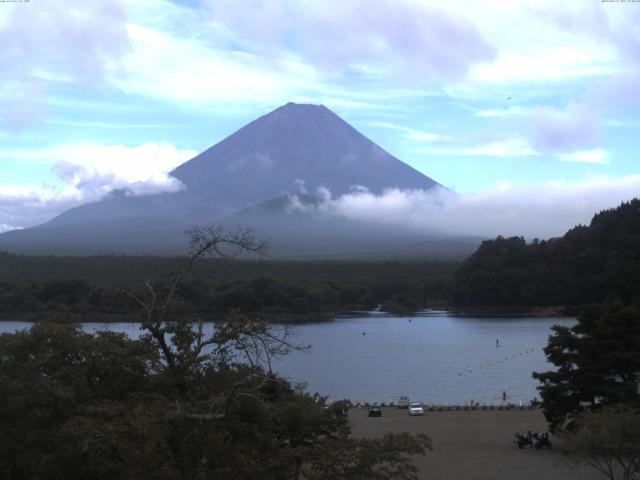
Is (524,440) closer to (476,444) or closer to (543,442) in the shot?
(543,442)

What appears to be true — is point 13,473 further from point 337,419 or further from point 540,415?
point 540,415

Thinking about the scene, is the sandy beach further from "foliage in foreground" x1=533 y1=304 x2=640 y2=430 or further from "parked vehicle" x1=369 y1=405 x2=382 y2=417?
"foliage in foreground" x1=533 y1=304 x2=640 y2=430

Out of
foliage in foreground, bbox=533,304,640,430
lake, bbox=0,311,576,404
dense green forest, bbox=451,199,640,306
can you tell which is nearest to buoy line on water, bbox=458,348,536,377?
lake, bbox=0,311,576,404

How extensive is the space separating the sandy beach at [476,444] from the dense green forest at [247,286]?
54.9ft

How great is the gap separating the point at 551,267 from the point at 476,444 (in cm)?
3405

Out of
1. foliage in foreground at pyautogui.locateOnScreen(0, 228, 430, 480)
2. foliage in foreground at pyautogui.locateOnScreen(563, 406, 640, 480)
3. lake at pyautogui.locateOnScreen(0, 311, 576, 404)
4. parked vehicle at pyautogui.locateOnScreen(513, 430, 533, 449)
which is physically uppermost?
foliage in foreground at pyautogui.locateOnScreen(0, 228, 430, 480)

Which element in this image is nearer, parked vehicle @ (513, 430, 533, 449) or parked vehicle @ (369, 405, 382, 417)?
parked vehicle @ (513, 430, 533, 449)

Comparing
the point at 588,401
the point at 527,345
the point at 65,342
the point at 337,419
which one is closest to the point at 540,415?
the point at 588,401

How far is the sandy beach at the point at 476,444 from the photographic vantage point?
432 inches

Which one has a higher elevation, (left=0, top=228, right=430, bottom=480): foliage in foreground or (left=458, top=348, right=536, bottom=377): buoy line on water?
(left=0, top=228, right=430, bottom=480): foliage in foreground

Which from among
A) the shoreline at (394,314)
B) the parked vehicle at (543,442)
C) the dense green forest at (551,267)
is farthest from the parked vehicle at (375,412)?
the dense green forest at (551,267)

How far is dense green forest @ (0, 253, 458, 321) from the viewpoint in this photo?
39188 mm

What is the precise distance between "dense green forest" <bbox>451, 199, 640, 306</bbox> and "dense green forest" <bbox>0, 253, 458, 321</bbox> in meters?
4.08

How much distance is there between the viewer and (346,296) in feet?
166
